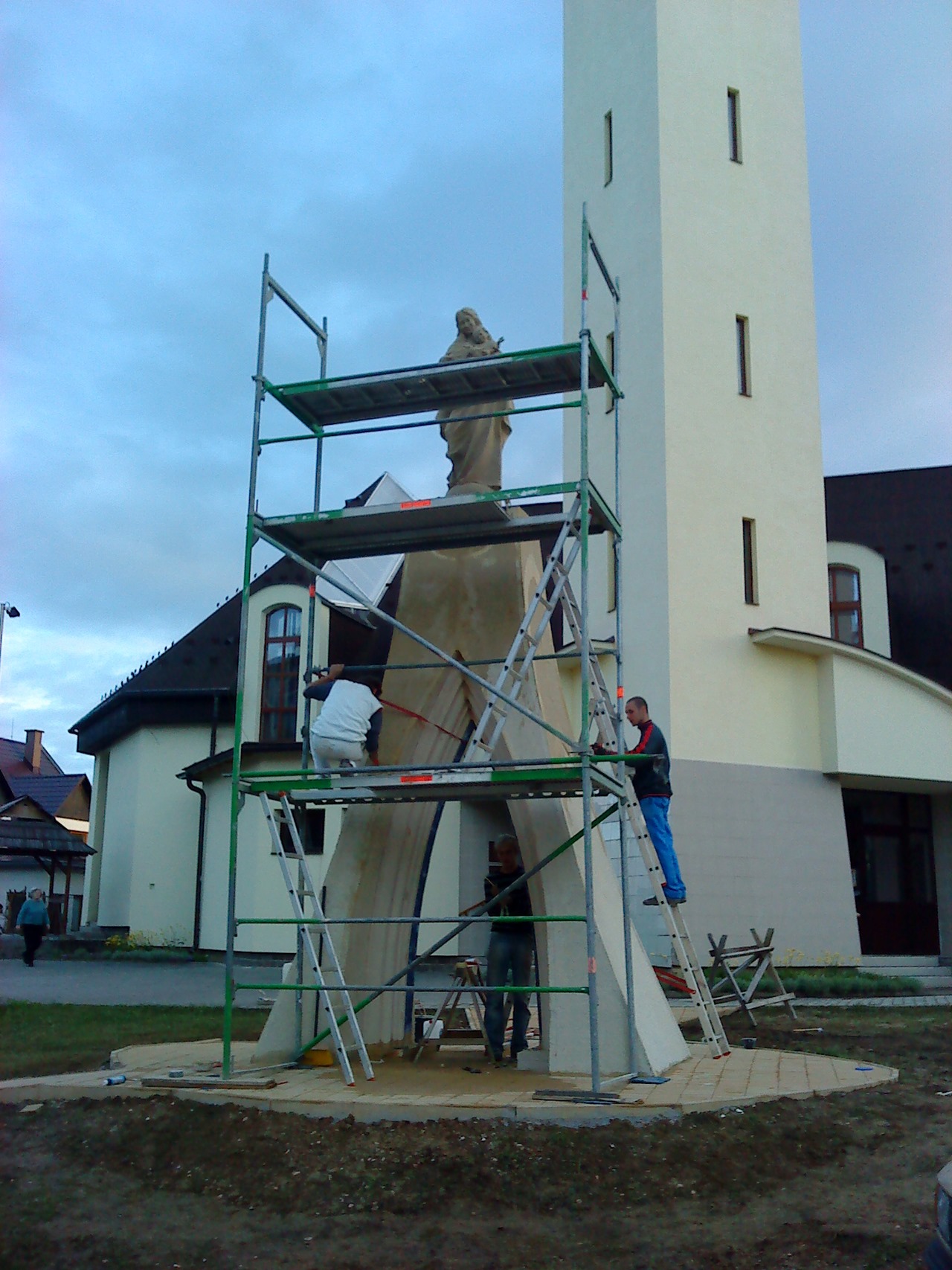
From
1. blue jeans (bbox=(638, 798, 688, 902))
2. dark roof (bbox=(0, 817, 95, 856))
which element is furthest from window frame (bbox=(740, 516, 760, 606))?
dark roof (bbox=(0, 817, 95, 856))

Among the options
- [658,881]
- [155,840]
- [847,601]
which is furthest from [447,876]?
[658,881]

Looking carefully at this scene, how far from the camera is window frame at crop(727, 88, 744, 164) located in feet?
68.7

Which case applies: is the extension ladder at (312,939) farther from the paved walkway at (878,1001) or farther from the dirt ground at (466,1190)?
the paved walkway at (878,1001)

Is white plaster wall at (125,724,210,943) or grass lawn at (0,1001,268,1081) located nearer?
grass lawn at (0,1001,268,1081)

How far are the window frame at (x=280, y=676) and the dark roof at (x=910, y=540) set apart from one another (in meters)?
10.7

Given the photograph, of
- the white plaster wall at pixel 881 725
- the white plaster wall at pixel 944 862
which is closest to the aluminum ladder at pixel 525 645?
the white plaster wall at pixel 881 725

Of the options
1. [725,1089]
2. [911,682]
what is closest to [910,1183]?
[725,1089]

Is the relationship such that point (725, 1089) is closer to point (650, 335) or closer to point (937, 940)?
point (650, 335)

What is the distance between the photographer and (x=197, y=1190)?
6242 mm

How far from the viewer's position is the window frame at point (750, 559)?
1964cm

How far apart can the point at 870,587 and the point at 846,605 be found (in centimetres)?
56

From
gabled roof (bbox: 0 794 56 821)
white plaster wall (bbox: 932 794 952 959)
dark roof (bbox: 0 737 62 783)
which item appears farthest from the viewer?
dark roof (bbox: 0 737 62 783)

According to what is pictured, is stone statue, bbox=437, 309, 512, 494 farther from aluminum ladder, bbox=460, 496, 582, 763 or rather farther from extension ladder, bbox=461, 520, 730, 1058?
aluminum ladder, bbox=460, 496, 582, 763

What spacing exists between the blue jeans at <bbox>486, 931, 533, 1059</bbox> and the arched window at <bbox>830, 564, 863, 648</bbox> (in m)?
15.7
